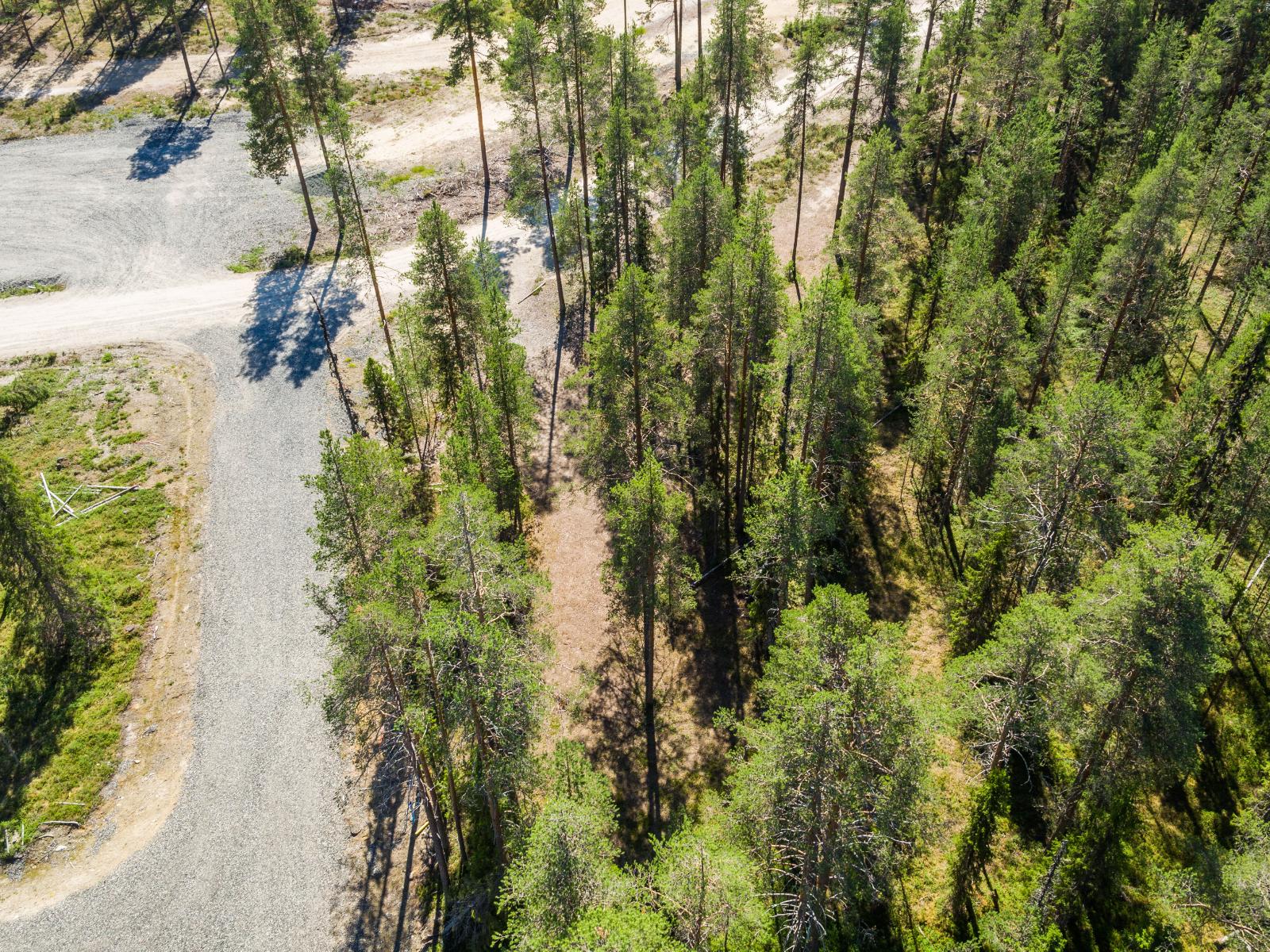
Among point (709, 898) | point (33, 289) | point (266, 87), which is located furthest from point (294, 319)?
point (709, 898)

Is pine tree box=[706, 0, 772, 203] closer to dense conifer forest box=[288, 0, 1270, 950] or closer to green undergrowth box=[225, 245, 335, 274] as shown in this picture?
dense conifer forest box=[288, 0, 1270, 950]

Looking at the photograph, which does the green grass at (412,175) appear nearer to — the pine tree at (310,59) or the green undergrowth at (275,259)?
the green undergrowth at (275,259)

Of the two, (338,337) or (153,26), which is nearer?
(338,337)

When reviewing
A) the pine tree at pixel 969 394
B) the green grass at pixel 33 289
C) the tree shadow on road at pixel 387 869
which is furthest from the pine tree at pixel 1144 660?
the green grass at pixel 33 289

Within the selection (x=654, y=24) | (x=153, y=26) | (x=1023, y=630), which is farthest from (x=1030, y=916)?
(x=153, y=26)

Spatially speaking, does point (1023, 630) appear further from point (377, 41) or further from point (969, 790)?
point (377, 41)

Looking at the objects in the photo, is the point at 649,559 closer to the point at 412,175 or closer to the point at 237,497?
the point at 237,497
